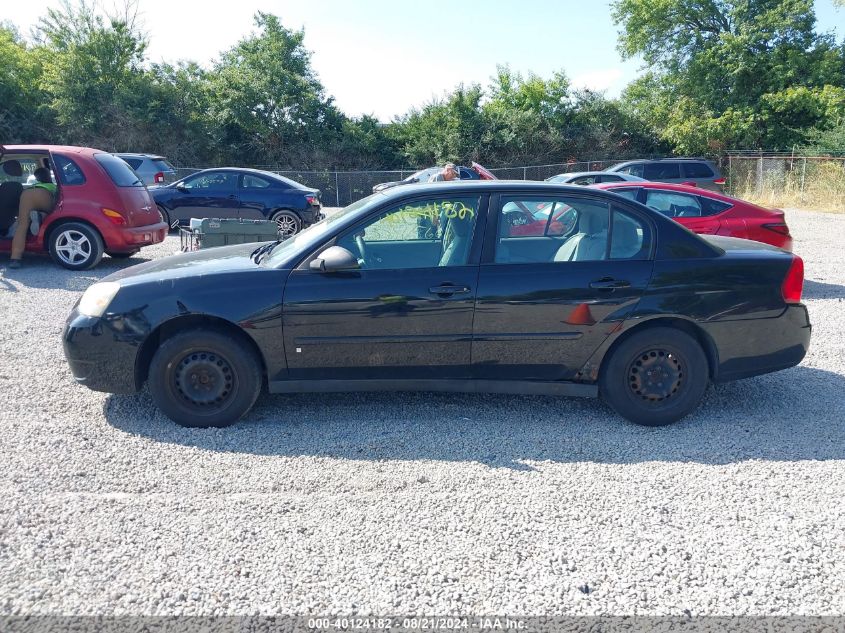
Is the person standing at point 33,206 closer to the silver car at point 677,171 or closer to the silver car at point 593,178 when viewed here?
the silver car at point 593,178

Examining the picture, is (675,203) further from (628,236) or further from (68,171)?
(68,171)

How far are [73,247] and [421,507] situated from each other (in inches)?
338

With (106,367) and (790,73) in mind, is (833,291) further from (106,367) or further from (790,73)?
(790,73)

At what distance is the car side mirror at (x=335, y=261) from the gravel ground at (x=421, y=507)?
106 cm

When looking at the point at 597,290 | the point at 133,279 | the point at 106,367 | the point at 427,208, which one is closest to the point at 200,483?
the point at 106,367

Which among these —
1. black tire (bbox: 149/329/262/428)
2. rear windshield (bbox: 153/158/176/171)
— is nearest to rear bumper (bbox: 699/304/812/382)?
black tire (bbox: 149/329/262/428)

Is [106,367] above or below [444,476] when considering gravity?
above

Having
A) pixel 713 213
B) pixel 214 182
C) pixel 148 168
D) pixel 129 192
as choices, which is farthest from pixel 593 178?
pixel 148 168

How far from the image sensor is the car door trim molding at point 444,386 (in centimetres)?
464

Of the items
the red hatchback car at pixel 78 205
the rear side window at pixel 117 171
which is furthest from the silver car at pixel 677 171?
the red hatchback car at pixel 78 205

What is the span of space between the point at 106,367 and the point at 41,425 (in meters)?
0.60

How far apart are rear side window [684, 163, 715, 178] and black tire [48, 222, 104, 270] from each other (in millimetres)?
18476

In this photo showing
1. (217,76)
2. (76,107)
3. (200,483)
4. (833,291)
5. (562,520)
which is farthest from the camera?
(217,76)

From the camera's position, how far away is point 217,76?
3269cm
